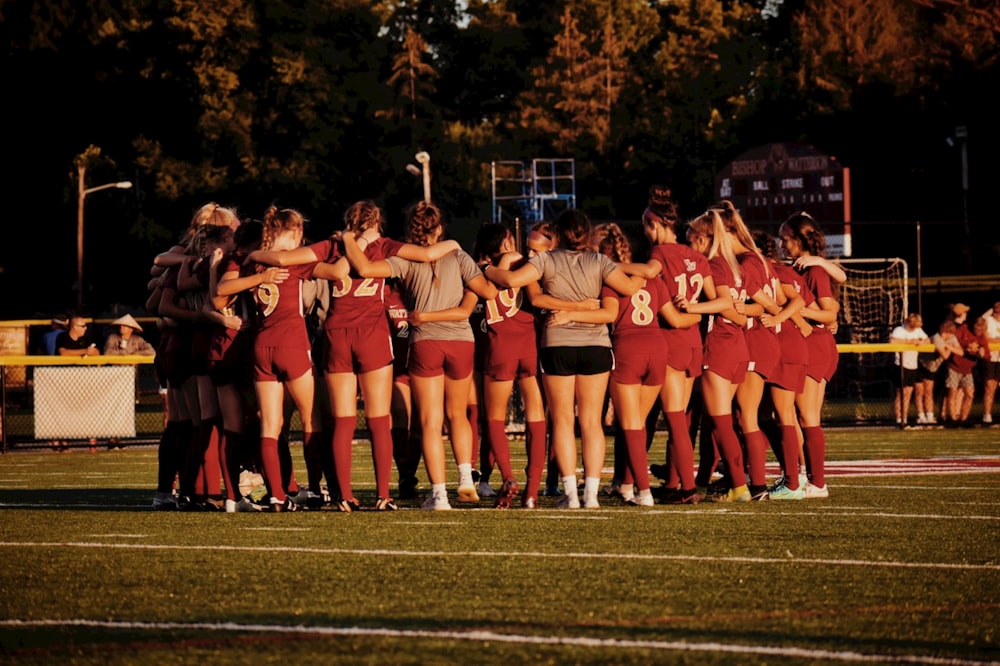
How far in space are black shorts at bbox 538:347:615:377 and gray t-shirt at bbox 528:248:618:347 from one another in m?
0.03

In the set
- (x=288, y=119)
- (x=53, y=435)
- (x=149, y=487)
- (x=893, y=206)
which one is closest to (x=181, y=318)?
(x=149, y=487)

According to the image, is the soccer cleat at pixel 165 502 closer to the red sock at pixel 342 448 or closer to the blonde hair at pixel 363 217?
the red sock at pixel 342 448

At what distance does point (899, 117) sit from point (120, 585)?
52425mm

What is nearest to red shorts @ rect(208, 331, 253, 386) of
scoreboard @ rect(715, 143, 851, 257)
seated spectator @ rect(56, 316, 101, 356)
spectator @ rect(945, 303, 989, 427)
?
seated spectator @ rect(56, 316, 101, 356)

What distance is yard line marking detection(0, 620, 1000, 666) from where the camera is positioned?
237 inches

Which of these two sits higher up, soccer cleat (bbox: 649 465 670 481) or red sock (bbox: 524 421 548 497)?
red sock (bbox: 524 421 548 497)

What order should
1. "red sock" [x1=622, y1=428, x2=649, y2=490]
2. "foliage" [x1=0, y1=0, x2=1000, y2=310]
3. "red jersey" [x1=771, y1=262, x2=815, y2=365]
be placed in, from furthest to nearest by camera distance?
"foliage" [x1=0, y1=0, x2=1000, y2=310] < "red jersey" [x1=771, y1=262, x2=815, y2=365] < "red sock" [x1=622, y1=428, x2=649, y2=490]

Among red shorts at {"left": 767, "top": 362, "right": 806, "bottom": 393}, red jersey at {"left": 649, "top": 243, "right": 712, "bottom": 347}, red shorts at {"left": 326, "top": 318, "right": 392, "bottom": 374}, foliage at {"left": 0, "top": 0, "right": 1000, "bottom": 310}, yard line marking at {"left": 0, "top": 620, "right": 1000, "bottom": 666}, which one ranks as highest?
foliage at {"left": 0, "top": 0, "right": 1000, "bottom": 310}

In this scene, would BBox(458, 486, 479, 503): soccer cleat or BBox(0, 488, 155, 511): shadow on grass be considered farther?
BBox(0, 488, 155, 511): shadow on grass

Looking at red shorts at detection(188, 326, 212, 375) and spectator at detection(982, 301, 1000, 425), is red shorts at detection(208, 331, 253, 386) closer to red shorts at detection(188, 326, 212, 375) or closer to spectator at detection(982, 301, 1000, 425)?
red shorts at detection(188, 326, 212, 375)

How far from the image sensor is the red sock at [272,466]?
1120cm

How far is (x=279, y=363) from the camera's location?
11.1 metres

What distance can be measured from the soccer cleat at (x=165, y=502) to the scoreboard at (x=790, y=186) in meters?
27.1

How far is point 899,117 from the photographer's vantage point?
188 feet
